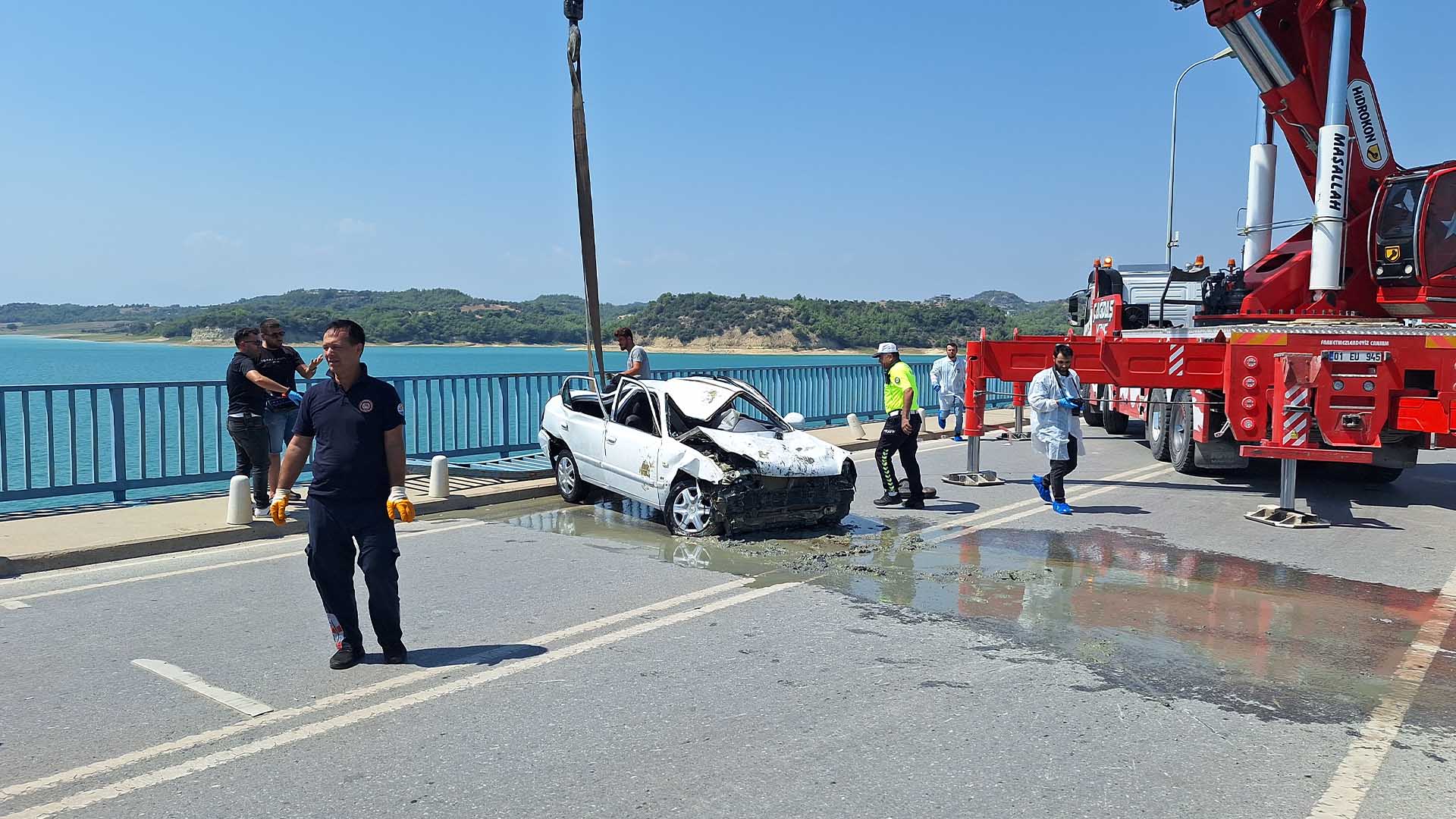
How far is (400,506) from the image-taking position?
17.6ft

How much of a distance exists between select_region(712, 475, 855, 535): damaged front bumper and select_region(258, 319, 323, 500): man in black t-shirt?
4.11 meters

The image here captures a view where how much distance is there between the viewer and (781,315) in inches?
4122

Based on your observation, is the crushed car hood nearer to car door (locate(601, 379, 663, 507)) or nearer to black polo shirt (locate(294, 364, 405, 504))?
car door (locate(601, 379, 663, 507))

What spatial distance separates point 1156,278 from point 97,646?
714 inches

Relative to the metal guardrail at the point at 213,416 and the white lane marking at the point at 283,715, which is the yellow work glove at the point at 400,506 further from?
the metal guardrail at the point at 213,416

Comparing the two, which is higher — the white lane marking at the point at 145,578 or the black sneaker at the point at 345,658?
the black sneaker at the point at 345,658

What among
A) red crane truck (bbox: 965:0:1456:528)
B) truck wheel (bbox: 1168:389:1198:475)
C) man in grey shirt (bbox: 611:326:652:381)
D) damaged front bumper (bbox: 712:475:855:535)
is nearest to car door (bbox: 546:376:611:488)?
man in grey shirt (bbox: 611:326:652:381)

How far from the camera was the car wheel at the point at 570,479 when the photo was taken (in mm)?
11234

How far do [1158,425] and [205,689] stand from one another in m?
13.4

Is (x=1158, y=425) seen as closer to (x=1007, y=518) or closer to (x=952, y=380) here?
(x=952, y=380)

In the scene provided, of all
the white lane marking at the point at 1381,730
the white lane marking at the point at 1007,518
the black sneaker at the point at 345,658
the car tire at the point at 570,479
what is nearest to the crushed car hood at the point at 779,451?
the white lane marking at the point at 1007,518

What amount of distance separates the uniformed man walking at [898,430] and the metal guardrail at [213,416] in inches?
191

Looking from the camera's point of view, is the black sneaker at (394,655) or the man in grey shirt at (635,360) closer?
the black sneaker at (394,655)

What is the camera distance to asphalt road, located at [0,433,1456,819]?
402cm
